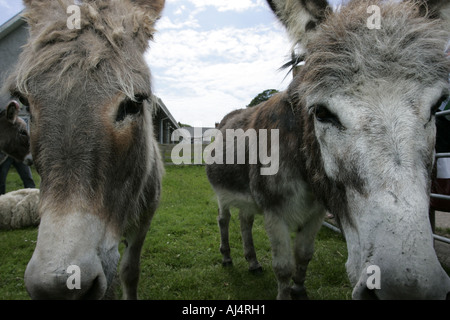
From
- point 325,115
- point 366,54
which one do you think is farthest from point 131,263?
point 366,54

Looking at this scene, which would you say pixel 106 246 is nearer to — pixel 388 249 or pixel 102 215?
pixel 102 215

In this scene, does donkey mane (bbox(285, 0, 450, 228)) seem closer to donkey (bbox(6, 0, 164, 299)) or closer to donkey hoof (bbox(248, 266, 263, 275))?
donkey (bbox(6, 0, 164, 299))

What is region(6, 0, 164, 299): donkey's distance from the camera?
1356 millimetres

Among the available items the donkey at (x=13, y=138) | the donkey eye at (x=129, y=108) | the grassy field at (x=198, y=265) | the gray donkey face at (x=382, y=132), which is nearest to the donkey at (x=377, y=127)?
the gray donkey face at (x=382, y=132)

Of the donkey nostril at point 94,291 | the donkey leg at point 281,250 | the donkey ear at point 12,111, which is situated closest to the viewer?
the donkey nostril at point 94,291

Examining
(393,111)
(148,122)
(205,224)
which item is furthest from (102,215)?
(205,224)

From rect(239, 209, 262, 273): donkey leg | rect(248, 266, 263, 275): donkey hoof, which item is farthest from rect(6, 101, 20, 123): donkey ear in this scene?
rect(248, 266, 263, 275): donkey hoof

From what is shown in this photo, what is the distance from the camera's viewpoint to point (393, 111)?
1.52 m

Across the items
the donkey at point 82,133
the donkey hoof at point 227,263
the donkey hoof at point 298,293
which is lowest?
the donkey hoof at point 298,293

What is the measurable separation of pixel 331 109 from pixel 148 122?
152cm

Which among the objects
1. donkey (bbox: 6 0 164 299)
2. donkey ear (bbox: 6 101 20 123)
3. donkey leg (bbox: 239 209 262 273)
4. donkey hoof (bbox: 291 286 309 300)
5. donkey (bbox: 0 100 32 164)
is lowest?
donkey hoof (bbox: 291 286 309 300)

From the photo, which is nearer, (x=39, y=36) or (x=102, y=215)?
(x=102, y=215)

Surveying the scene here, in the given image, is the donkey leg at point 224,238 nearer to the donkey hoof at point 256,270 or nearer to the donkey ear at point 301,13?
the donkey hoof at point 256,270

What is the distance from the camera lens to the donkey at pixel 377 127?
50.1 inches
